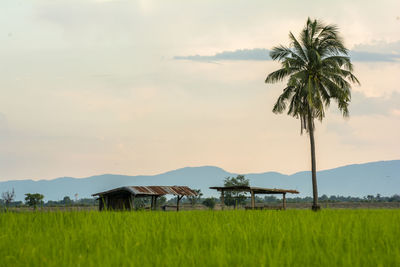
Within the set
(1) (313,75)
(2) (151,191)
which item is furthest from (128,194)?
(1) (313,75)

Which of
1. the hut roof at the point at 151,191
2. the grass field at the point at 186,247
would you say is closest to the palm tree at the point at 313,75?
the hut roof at the point at 151,191

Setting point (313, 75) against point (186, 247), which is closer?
point (186, 247)

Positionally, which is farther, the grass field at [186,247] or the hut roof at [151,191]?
the hut roof at [151,191]

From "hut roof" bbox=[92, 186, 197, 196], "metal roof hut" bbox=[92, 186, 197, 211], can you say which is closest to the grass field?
"hut roof" bbox=[92, 186, 197, 196]

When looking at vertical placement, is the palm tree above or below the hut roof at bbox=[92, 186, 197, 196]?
above

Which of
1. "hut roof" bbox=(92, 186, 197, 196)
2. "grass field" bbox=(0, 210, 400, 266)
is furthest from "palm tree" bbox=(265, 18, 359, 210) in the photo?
"grass field" bbox=(0, 210, 400, 266)

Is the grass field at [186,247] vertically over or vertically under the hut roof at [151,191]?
under

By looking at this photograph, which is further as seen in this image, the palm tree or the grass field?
the palm tree

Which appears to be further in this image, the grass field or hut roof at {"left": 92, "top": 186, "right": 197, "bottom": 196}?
hut roof at {"left": 92, "top": 186, "right": 197, "bottom": 196}

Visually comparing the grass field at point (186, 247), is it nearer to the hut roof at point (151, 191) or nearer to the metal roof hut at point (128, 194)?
the hut roof at point (151, 191)

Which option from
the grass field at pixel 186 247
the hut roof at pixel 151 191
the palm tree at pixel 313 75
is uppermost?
the palm tree at pixel 313 75

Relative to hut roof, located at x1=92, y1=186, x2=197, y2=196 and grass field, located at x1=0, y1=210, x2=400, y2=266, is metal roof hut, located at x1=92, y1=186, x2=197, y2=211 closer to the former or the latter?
hut roof, located at x1=92, y1=186, x2=197, y2=196

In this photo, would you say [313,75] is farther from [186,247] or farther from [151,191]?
[186,247]

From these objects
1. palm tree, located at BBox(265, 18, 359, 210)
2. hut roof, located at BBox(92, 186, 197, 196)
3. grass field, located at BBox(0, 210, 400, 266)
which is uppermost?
palm tree, located at BBox(265, 18, 359, 210)
